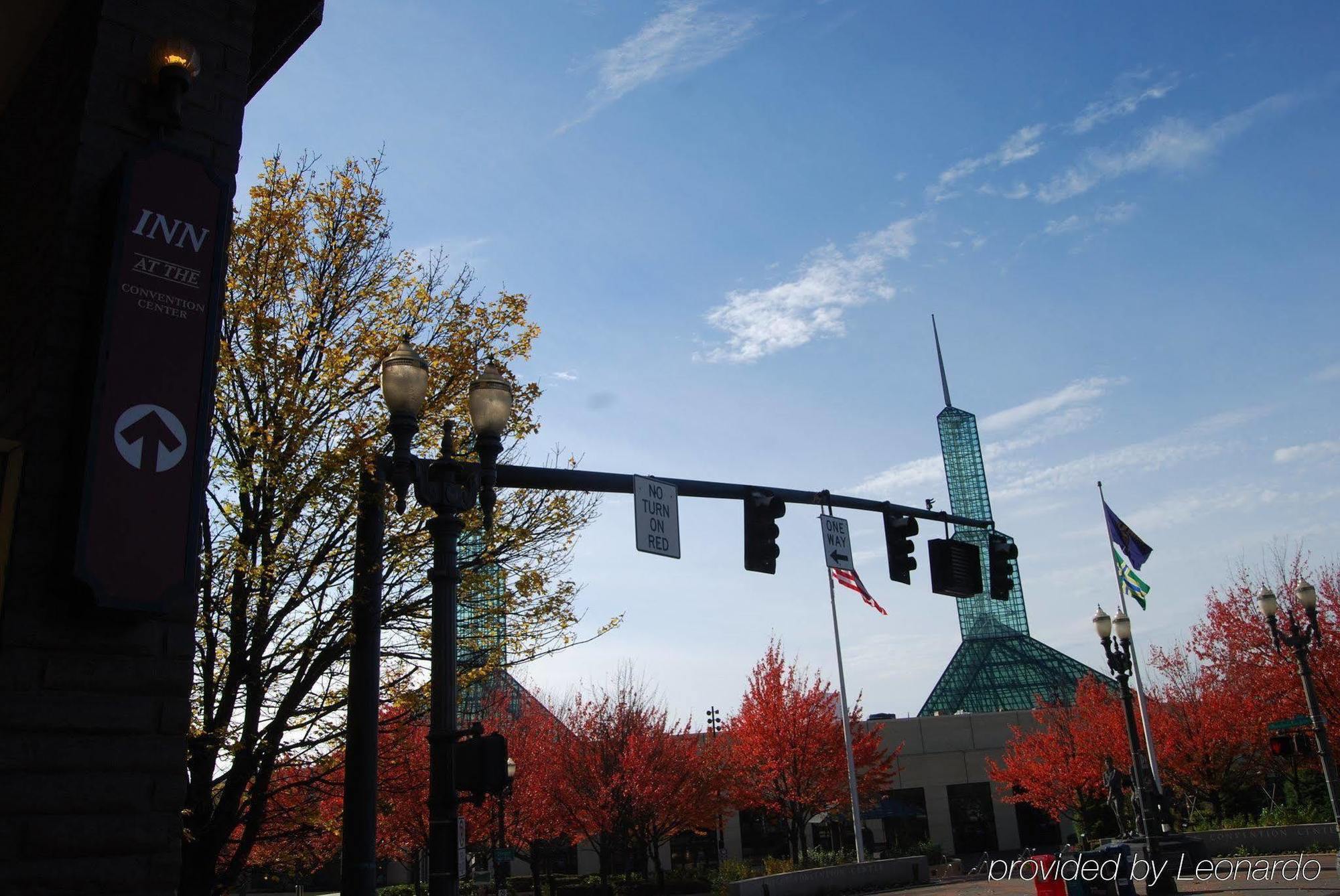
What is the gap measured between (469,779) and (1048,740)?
42.4 meters

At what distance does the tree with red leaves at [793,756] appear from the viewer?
38.7 meters

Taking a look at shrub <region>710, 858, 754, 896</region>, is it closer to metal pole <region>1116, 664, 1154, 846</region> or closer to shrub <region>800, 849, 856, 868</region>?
shrub <region>800, 849, 856, 868</region>

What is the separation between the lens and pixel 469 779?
281 inches

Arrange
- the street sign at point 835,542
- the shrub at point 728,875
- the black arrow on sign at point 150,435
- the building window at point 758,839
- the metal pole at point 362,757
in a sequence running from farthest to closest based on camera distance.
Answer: the building window at point 758,839 → the shrub at point 728,875 → the street sign at point 835,542 → the metal pole at point 362,757 → the black arrow on sign at point 150,435

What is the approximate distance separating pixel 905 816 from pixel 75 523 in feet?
174

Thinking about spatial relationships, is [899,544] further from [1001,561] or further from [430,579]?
[430,579]

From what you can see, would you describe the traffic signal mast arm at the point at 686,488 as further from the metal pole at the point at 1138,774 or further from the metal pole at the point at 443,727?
the metal pole at the point at 1138,774

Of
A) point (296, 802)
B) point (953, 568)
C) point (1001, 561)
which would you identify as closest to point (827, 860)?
point (1001, 561)

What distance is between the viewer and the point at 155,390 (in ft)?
17.4

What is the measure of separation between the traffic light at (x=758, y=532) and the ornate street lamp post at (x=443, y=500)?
13.9 ft

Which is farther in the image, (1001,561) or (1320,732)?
(1320,732)

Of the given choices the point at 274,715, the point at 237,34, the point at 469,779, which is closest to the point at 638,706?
the point at 274,715

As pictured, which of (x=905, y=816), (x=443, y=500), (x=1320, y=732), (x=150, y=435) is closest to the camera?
(x=150, y=435)

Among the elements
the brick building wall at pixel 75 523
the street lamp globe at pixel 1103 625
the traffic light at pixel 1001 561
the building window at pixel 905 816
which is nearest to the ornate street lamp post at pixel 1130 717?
the street lamp globe at pixel 1103 625
